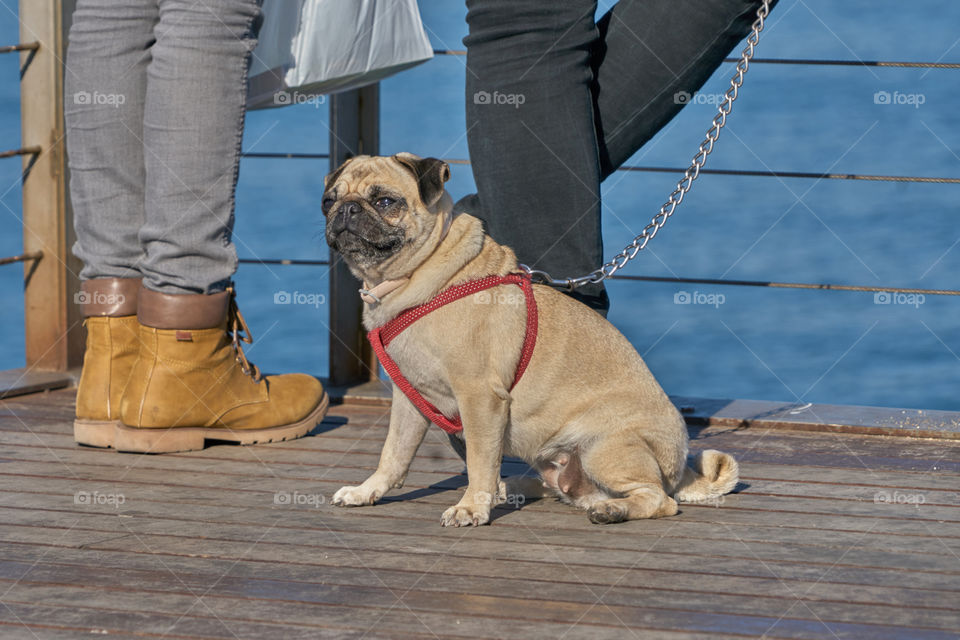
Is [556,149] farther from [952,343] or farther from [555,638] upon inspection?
[952,343]

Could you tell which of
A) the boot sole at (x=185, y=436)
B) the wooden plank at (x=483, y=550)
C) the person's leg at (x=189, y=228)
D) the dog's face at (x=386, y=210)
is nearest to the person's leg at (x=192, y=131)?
the person's leg at (x=189, y=228)

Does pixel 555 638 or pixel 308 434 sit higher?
pixel 555 638

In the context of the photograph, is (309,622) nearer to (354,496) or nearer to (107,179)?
(354,496)

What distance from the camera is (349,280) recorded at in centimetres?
323

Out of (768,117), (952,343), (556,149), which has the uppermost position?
(556,149)

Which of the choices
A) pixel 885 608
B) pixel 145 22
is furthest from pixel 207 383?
pixel 885 608

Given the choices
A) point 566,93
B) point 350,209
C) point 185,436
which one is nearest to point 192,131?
point 350,209

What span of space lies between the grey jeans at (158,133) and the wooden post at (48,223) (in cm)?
63

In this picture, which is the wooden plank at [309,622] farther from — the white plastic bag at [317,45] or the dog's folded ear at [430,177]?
the white plastic bag at [317,45]

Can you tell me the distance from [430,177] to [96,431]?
38.8 inches

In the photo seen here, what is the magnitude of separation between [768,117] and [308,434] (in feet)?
27.8

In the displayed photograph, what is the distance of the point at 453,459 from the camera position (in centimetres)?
257

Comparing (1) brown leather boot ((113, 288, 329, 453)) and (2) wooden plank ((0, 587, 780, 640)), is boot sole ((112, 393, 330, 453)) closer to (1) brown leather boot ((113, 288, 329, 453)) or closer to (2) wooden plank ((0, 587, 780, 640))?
(1) brown leather boot ((113, 288, 329, 453))

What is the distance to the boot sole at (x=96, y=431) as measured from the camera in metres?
2.52
